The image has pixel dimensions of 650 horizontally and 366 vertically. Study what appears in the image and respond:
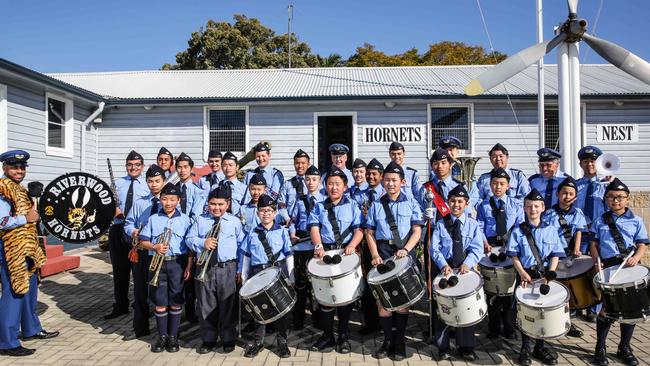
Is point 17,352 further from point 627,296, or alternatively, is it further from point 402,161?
point 627,296

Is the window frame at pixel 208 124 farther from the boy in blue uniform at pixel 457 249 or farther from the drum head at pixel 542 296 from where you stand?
the drum head at pixel 542 296

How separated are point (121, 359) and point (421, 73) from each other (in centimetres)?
1340

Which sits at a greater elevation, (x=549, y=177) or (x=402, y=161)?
(x=402, y=161)

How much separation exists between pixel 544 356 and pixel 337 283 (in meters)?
2.20

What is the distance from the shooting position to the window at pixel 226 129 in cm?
1254

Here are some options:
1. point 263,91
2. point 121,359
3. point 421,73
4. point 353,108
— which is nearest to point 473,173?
point 353,108

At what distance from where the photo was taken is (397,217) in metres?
4.79

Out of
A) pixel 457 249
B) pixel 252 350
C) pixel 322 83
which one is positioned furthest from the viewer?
pixel 322 83

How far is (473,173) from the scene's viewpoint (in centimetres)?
1178

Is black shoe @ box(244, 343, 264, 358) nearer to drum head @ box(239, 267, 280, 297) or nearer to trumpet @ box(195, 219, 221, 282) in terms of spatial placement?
drum head @ box(239, 267, 280, 297)

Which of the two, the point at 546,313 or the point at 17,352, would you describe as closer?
the point at 546,313

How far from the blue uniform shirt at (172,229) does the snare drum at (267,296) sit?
2.95ft

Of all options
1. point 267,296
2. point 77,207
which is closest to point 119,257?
point 77,207

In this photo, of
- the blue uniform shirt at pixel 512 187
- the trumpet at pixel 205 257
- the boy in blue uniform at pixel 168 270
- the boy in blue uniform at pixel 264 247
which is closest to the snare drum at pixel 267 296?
the boy in blue uniform at pixel 264 247
